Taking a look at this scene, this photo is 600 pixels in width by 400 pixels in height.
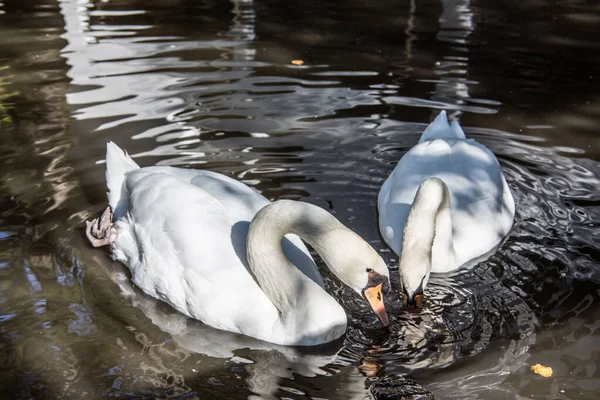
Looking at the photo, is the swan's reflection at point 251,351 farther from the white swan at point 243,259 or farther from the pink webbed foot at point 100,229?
the pink webbed foot at point 100,229

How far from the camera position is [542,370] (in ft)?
15.2

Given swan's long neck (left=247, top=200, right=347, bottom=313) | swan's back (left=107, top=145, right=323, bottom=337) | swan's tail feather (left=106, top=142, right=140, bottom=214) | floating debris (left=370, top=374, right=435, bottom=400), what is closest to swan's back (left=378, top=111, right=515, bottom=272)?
swan's back (left=107, top=145, right=323, bottom=337)

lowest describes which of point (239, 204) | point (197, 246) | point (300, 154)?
point (300, 154)

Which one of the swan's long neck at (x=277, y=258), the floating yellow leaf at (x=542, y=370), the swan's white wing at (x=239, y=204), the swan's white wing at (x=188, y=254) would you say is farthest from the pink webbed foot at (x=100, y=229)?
the floating yellow leaf at (x=542, y=370)

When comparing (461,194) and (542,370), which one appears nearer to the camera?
(542,370)

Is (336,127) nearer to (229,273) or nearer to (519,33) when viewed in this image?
(229,273)

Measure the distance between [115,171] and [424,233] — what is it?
242 cm

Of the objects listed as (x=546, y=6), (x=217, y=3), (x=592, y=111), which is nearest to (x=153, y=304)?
(x=592, y=111)

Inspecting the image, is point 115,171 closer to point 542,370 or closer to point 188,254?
point 188,254

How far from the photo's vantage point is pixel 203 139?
299 inches

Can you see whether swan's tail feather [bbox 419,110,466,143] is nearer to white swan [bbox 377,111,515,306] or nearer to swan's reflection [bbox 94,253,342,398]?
white swan [bbox 377,111,515,306]

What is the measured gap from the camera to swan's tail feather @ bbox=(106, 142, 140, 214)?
604 centimetres

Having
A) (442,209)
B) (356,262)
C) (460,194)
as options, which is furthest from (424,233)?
(460,194)

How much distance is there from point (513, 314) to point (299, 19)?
742 cm
